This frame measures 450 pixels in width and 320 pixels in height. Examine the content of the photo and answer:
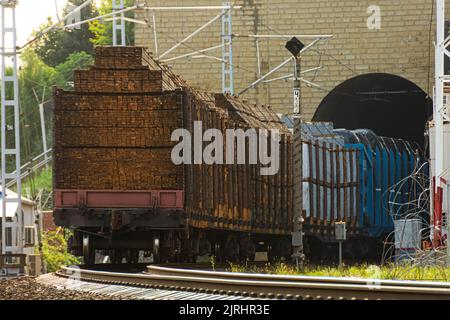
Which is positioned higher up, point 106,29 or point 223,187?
point 106,29

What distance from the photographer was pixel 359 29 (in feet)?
172

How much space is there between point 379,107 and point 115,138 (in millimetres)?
32745

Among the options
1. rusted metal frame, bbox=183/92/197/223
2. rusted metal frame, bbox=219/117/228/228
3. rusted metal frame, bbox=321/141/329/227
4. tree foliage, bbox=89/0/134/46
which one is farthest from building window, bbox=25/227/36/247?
tree foliage, bbox=89/0/134/46

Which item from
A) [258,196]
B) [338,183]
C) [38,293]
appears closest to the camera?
[38,293]

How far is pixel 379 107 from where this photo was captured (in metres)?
56.5

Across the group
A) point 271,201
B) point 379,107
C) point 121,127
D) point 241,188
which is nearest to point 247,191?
point 241,188

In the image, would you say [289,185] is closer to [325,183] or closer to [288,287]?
[325,183]

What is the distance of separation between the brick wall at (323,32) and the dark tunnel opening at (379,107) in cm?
88

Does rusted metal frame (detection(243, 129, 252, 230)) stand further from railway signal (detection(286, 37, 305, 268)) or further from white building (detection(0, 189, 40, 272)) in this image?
white building (detection(0, 189, 40, 272))

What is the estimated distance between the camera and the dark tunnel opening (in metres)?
53.9

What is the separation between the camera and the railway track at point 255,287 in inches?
488

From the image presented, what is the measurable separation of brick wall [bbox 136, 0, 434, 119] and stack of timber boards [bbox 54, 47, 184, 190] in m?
26.7

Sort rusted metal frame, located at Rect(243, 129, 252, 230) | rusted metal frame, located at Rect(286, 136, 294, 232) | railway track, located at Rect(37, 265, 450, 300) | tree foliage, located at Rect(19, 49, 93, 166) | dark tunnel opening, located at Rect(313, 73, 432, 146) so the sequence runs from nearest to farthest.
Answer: railway track, located at Rect(37, 265, 450, 300)
rusted metal frame, located at Rect(243, 129, 252, 230)
rusted metal frame, located at Rect(286, 136, 294, 232)
dark tunnel opening, located at Rect(313, 73, 432, 146)
tree foliage, located at Rect(19, 49, 93, 166)
